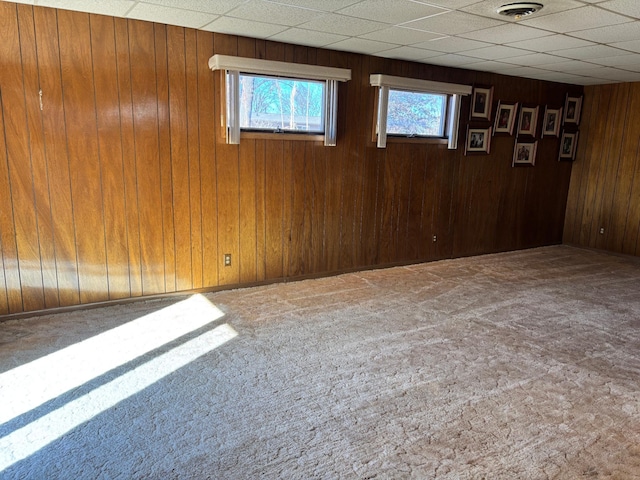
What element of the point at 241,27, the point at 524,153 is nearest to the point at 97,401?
the point at 241,27

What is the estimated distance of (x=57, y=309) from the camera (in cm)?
373

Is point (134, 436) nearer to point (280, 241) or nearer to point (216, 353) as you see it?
point (216, 353)

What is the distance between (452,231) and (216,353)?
12.3 ft

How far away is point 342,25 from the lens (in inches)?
142

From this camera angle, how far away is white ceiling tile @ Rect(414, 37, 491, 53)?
4.02 meters

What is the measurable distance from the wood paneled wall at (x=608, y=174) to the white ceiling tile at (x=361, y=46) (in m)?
3.82

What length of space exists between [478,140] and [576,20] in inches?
100

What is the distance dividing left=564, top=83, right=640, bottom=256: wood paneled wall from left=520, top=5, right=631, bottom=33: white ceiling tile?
343 centimetres

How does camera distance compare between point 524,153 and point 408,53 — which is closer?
point 408,53

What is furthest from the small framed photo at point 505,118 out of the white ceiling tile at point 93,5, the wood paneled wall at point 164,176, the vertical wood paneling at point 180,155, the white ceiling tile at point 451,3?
the white ceiling tile at point 93,5

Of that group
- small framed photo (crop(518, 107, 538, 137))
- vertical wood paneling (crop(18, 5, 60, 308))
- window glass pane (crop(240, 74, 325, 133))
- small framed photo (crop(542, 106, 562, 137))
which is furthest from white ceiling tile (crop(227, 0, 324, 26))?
small framed photo (crop(542, 106, 562, 137))

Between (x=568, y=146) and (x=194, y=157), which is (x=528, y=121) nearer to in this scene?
(x=568, y=146)

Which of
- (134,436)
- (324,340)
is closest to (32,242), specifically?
(134,436)

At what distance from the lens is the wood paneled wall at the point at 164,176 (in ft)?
11.4
